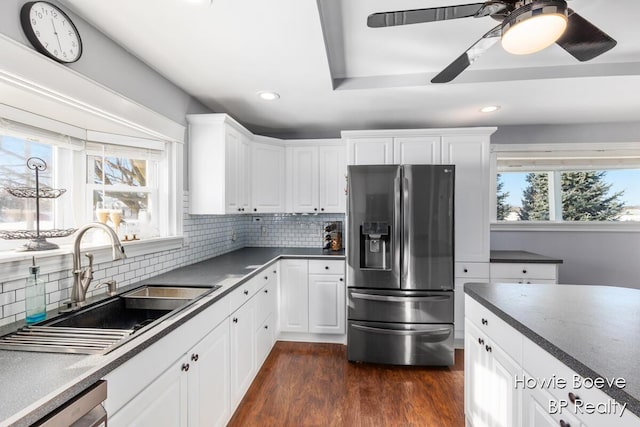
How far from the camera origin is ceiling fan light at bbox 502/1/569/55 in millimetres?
1054

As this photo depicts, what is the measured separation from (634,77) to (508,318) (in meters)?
2.27

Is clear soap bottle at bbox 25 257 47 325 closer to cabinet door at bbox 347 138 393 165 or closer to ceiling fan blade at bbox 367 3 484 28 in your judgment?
ceiling fan blade at bbox 367 3 484 28

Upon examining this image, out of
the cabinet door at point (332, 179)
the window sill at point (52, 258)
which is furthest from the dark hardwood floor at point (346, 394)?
the cabinet door at point (332, 179)

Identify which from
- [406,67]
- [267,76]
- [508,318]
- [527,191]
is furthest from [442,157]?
[508,318]

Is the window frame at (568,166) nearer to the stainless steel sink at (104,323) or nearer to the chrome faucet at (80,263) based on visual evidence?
the stainless steel sink at (104,323)

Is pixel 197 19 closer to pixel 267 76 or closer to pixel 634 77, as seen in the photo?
pixel 267 76

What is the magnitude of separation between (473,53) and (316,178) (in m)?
2.18

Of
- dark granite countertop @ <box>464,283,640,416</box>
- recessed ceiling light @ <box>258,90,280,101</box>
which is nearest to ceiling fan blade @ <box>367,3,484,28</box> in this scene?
dark granite countertop @ <box>464,283,640,416</box>

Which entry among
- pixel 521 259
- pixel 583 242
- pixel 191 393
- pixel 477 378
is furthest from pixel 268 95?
pixel 583 242

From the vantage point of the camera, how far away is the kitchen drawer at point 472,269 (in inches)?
113

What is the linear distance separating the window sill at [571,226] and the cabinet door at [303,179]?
6.83 ft

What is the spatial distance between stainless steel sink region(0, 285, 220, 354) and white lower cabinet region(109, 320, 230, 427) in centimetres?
22

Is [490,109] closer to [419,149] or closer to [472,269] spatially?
[419,149]

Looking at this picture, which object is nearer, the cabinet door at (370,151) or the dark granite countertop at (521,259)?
the dark granite countertop at (521,259)
